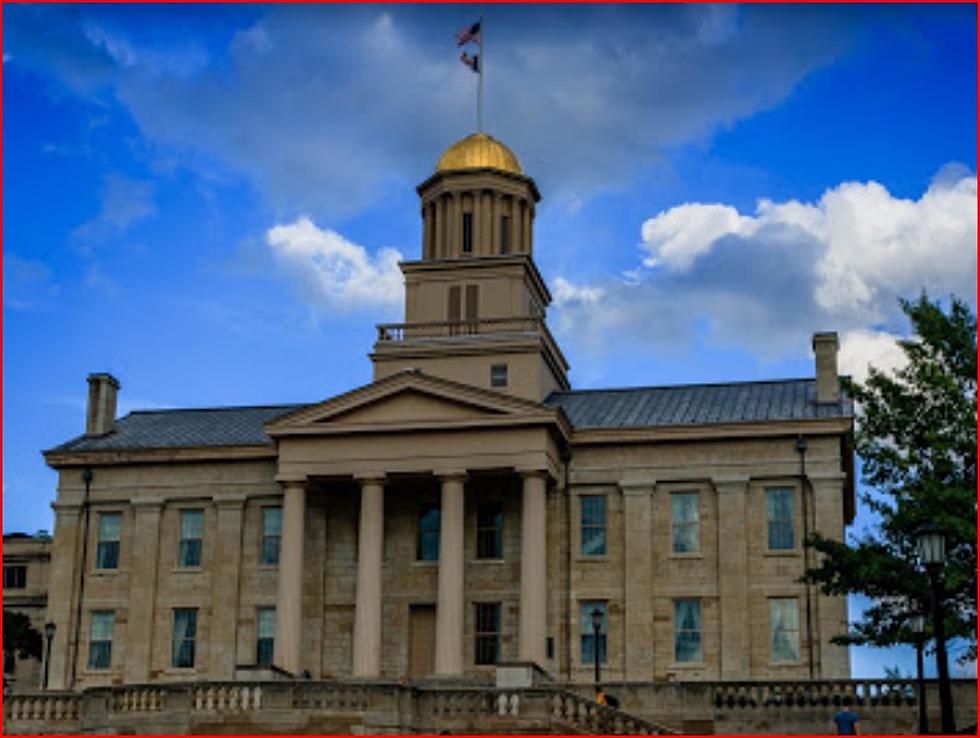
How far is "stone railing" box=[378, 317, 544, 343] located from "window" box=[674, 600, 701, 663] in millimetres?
12469

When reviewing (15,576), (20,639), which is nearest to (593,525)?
(20,639)

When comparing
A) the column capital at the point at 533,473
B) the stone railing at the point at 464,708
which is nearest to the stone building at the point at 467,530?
the column capital at the point at 533,473

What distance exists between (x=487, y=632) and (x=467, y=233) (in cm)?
1732

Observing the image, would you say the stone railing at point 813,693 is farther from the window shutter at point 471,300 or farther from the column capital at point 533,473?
the window shutter at point 471,300

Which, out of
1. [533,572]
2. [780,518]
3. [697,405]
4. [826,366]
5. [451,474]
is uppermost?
[826,366]

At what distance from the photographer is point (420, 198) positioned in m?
60.9

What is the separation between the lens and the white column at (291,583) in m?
48.3

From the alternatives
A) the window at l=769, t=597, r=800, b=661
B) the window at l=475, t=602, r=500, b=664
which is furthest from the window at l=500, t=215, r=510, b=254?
the window at l=769, t=597, r=800, b=661

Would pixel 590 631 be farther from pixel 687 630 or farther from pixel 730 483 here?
pixel 730 483

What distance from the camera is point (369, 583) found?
159 feet

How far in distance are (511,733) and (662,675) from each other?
15228 millimetres

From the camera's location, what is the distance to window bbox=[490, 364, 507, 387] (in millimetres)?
54594

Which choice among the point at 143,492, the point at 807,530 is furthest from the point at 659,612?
the point at 143,492

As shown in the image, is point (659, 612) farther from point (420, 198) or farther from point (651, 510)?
point (420, 198)
